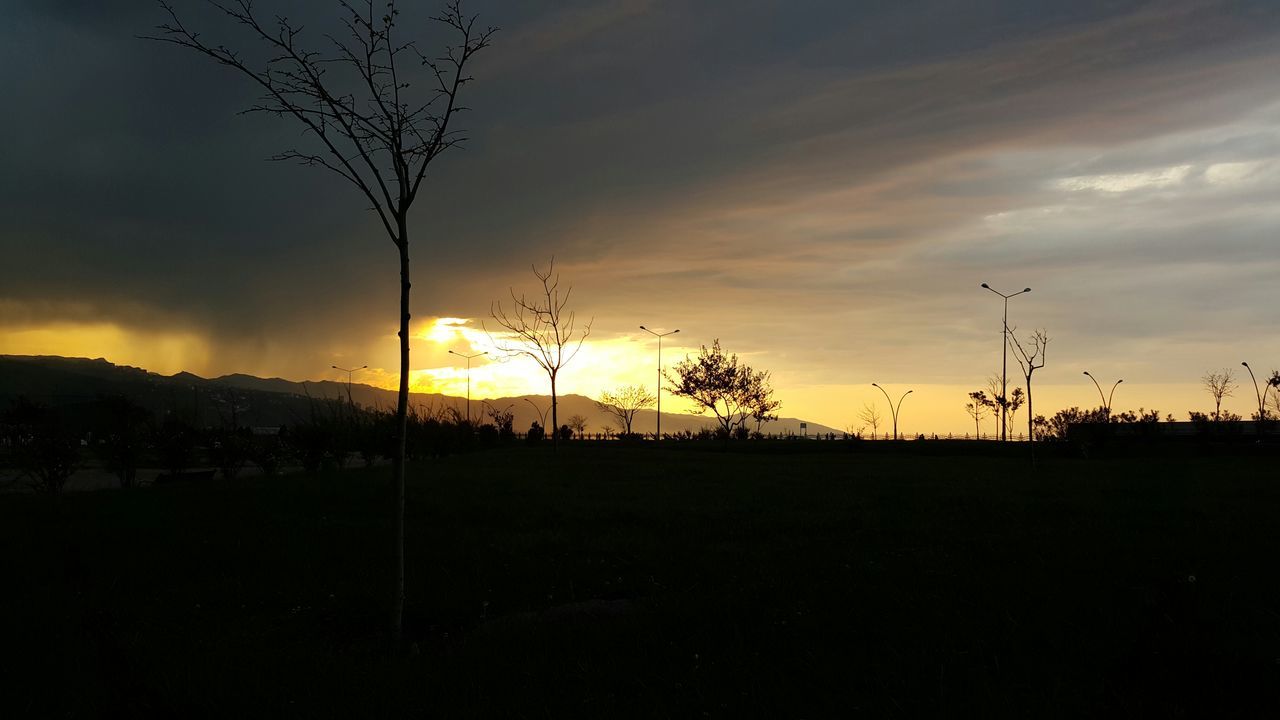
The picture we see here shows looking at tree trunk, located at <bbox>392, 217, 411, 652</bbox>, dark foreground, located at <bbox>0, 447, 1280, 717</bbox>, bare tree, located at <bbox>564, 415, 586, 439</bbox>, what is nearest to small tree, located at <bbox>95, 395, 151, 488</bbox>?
dark foreground, located at <bbox>0, 447, 1280, 717</bbox>

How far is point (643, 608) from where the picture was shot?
7496 millimetres

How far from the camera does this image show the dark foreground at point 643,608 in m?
5.18

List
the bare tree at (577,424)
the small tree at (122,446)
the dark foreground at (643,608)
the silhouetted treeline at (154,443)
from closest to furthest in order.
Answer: the dark foreground at (643,608) → the silhouetted treeline at (154,443) → the small tree at (122,446) → the bare tree at (577,424)

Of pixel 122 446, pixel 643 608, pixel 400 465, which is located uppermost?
pixel 400 465

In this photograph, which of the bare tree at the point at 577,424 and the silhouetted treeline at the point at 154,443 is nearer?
the silhouetted treeline at the point at 154,443

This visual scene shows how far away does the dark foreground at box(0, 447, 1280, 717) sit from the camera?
17.0ft

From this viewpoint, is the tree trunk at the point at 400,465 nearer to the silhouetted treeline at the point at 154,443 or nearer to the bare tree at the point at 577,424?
the silhouetted treeline at the point at 154,443

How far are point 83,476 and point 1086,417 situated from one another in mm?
83054

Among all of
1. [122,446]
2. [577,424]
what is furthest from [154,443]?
[577,424]

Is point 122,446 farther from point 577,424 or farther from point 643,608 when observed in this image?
point 577,424

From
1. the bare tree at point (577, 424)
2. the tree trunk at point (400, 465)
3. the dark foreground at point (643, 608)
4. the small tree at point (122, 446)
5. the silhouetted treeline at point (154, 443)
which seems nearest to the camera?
the dark foreground at point (643, 608)

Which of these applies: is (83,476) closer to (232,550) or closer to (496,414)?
(232,550)

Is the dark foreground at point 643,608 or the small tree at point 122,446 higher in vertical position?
the small tree at point 122,446

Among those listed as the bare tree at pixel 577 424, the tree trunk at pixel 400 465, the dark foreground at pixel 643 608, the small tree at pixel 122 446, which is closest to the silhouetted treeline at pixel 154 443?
the small tree at pixel 122 446
